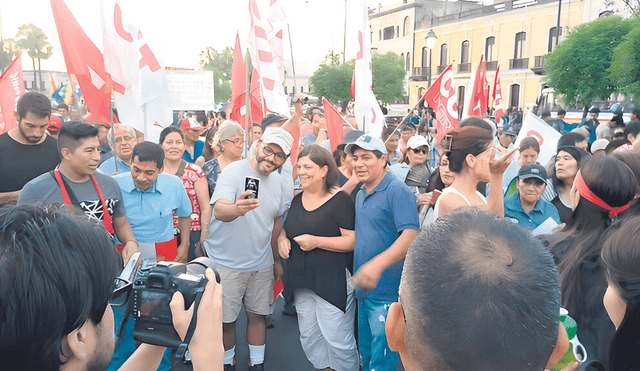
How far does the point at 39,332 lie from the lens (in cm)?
95

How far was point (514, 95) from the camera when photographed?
125 ft

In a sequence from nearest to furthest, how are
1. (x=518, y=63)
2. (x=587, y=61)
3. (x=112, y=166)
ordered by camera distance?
1. (x=112, y=166)
2. (x=587, y=61)
3. (x=518, y=63)

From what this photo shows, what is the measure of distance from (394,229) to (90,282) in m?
2.34

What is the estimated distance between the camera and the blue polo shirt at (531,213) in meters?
3.71

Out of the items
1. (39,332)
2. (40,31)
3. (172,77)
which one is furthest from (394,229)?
(40,31)

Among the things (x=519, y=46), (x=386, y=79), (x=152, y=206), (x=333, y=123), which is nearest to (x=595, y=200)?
(x=152, y=206)

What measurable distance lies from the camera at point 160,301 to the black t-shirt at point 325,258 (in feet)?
6.90

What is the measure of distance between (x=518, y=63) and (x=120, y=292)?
40.8m

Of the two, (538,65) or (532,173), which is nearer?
(532,173)

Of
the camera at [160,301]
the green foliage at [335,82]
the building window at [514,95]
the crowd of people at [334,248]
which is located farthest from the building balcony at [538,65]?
the camera at [160,301]

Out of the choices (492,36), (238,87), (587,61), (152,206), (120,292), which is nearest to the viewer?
(120,292)

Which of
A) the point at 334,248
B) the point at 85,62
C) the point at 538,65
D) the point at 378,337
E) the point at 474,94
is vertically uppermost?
the point at 538,65

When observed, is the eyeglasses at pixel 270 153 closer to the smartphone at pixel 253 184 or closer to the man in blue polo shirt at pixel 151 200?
the smartphone at pixel 253 184

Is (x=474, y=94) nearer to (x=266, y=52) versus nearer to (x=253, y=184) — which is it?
(x=266, y=52)
